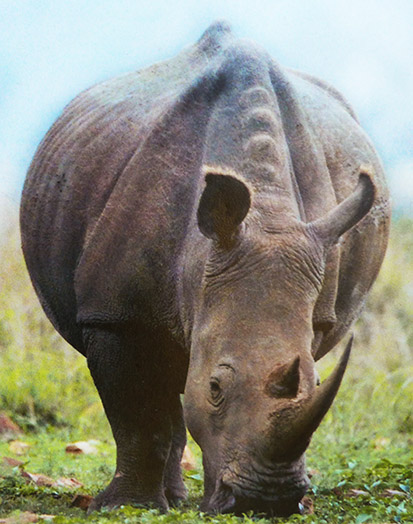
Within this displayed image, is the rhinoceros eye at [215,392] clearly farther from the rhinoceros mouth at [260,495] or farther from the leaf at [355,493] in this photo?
the leaf at [355,493]

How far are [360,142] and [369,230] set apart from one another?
0.58m

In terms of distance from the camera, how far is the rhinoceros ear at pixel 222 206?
520 cm

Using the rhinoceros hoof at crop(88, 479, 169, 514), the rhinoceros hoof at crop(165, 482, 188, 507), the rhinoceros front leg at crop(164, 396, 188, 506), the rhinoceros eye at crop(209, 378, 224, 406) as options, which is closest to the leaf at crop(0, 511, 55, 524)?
the rhinoceros eye at crop(209, 378, 224, 406)

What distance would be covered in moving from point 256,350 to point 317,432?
6.21 metres

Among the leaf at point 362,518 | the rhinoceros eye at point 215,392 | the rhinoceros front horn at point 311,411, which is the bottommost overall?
the leaf at point 362,518

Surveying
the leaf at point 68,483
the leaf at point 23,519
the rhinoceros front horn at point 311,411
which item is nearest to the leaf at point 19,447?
the leaf at point 68,483

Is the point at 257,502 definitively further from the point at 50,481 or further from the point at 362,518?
the point at 50,481

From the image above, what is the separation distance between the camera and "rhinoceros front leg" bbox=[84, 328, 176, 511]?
6.13m

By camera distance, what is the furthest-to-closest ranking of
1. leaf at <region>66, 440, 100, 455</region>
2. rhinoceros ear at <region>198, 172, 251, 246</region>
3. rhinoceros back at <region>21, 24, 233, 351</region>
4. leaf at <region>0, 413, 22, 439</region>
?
leaf at <region>0, 413, 22, 439</region>, leaf at <region>66, 440, 100, 455</region>, rhinoceros back at <region>21, 24, 233, 351</region>, rhinoceros ear at <region>198, 172, 251, 246</region>

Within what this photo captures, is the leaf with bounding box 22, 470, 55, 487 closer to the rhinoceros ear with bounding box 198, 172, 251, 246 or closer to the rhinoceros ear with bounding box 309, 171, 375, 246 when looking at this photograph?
the rhinoceros ear with bounding box 198, 172, 251, 246

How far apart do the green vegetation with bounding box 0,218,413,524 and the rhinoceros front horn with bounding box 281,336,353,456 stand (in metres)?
0.32

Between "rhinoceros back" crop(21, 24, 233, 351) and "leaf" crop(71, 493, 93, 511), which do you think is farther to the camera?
"leaf" crop(71, 493, 93, 511)

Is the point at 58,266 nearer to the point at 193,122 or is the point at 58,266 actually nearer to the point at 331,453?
the point at 193,122

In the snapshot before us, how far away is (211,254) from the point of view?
17.8 feet
